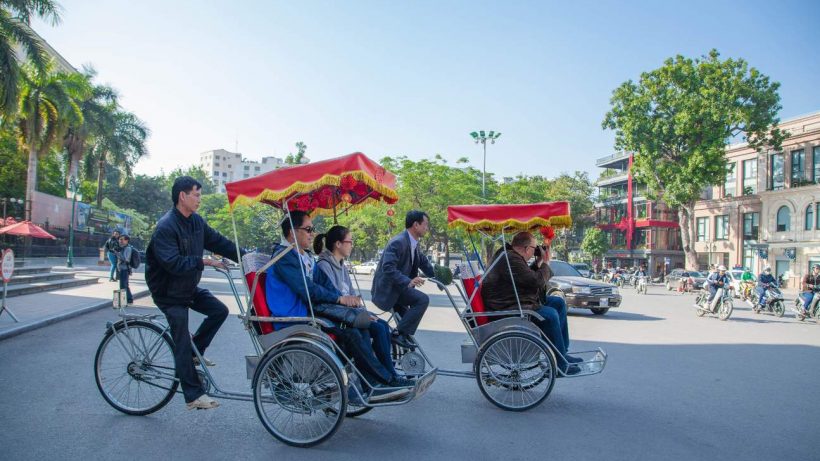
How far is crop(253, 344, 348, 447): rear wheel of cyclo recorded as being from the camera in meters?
4.42

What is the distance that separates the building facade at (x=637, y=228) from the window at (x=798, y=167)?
13.1 m

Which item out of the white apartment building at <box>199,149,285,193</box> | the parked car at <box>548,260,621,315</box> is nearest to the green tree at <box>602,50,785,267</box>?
the parked car at <box>548,260,621,315</box>

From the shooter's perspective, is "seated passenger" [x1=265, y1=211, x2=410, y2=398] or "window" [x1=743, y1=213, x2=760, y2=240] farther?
"window" [x1=743, y1=213, x2=760, y2=240]

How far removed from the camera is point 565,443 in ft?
14.7

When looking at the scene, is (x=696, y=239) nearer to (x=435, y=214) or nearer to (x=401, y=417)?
(x=435, y=214)

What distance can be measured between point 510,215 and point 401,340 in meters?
1.76

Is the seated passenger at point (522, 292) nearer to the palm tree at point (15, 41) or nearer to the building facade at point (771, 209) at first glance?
the palm tree at point (15, 41)

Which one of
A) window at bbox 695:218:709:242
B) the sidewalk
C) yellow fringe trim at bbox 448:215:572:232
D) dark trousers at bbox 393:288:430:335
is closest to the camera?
dark trousers at bbox 393:288:430:335

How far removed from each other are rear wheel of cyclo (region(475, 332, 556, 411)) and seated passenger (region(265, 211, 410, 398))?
1.18 m

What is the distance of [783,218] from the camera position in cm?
4234

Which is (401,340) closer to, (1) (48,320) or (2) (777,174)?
(1) (48,320)

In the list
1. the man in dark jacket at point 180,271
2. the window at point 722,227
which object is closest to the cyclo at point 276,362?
the man in dark jacket at point 180,271

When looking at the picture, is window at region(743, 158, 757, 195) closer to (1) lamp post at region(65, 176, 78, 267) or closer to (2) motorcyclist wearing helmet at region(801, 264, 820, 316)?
(2) motorcyclist wearing helmet at region(801, 264, 820, 316)

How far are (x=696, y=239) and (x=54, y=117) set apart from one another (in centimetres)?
4887
